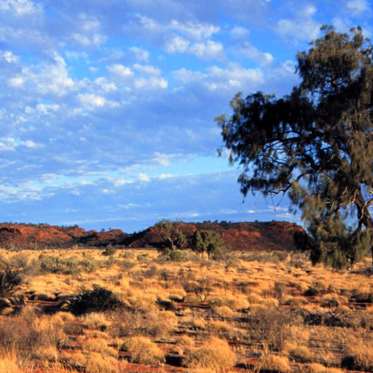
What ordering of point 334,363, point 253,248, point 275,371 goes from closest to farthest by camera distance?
point 275,371
point 334,363
point 253,248

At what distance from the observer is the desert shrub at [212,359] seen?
988cm

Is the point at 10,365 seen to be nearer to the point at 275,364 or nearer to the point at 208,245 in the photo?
the point at 275,364

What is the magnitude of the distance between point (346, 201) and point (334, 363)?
17.4 ft

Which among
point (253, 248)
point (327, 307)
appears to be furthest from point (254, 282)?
point (253, 248)

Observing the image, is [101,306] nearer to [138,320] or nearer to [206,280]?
[138,320]

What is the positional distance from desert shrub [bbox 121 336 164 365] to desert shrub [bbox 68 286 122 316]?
5514 millimetres

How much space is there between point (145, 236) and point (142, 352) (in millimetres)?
66190

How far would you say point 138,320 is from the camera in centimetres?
1470

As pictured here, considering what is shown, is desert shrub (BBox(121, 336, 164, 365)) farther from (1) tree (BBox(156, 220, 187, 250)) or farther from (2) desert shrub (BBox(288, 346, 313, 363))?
(1) tree (BBox(156, 220, 187, 250))

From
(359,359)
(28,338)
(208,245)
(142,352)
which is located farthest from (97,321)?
(208,245)

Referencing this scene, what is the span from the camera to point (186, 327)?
14.8m

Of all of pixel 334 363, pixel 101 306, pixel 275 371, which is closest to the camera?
→ pixel 275 371

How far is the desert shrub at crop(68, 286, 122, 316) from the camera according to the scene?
17.0 m

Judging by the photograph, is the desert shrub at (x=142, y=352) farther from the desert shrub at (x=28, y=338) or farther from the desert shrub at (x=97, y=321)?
the desert shrub at (x=97, y=321)
